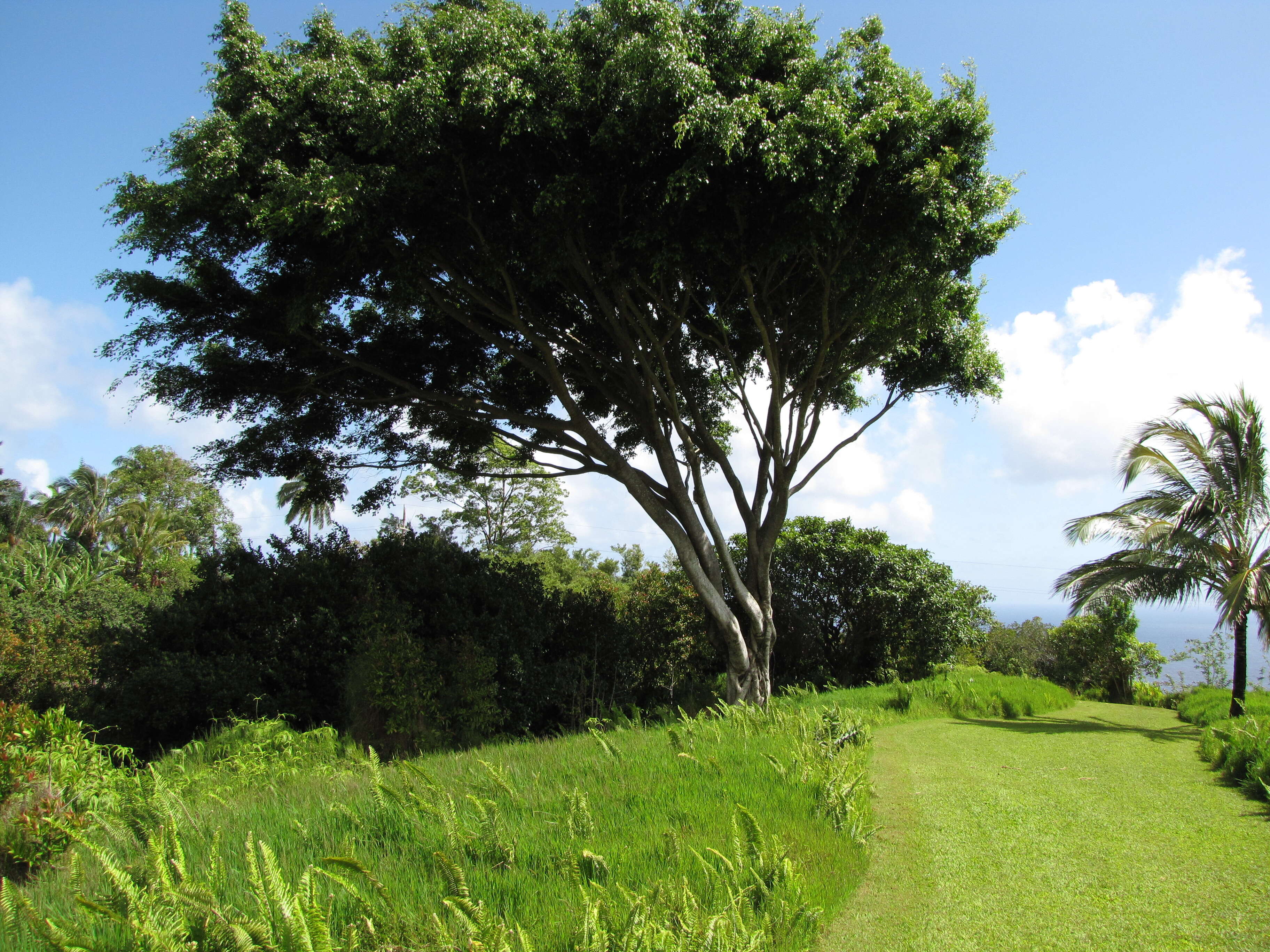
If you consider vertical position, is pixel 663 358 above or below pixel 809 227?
below

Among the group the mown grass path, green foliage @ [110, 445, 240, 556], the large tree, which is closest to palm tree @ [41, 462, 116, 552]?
green foliage @ [110, 445, 240, 556]

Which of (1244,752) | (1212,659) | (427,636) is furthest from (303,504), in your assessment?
(1212,659)

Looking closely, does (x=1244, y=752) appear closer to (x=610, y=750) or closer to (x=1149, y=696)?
(x=610, y=750)

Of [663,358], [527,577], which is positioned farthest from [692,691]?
[663,358]

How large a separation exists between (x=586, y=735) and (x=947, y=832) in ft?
14.1

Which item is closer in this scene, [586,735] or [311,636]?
[586,735]

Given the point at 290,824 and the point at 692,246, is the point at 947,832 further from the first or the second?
the point at 692,246

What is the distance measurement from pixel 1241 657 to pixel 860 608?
683 cm

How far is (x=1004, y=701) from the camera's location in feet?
41.9

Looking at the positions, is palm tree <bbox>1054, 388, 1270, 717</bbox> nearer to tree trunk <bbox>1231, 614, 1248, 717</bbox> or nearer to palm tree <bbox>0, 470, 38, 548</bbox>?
tree trunk <bbox>1231, 614, 1248, 717</bbox>

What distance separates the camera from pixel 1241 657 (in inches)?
460

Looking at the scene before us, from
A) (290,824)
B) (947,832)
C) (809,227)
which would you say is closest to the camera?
(290,824)

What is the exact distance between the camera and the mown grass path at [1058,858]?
3.61 m

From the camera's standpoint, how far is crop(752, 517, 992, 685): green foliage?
631 inches
